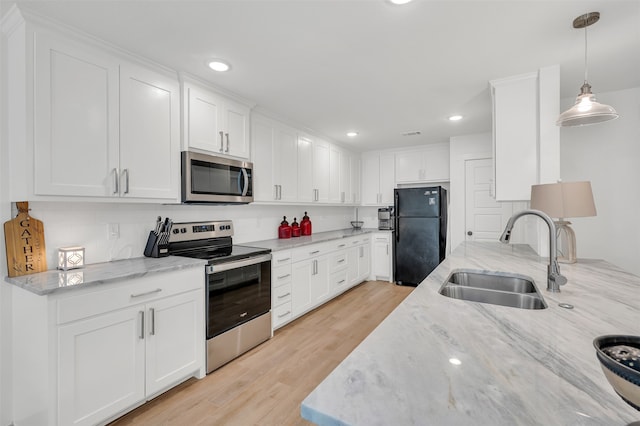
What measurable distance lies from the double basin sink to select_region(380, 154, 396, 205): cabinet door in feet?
11.4

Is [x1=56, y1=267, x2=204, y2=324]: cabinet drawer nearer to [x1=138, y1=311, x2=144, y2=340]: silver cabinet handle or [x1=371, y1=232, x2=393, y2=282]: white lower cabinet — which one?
[x1=138, y1=311, x2=144, y2=340]: silver cabinet handle

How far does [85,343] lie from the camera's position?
1562mm

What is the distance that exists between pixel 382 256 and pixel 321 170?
1.88m

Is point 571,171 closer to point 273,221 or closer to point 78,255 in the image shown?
point 273,221

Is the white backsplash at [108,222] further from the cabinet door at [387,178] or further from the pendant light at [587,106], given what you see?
the pendant light at [587,106]

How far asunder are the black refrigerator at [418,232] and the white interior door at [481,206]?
0.37 m

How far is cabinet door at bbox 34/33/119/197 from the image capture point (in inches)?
65.0

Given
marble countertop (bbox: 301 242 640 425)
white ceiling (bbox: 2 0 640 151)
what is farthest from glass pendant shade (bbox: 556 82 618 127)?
marble countertop (bbox: 301 242 640 425)

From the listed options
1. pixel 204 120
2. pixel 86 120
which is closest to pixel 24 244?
pixel 86 120

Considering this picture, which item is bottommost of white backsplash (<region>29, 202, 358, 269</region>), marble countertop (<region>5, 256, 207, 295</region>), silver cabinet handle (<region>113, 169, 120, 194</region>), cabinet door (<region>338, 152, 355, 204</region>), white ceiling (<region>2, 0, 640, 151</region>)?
marble countertop (<region>5, 256, 207, 295</region>)

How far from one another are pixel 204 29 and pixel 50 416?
230 centimetres

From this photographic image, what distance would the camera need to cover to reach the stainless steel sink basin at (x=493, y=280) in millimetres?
1710

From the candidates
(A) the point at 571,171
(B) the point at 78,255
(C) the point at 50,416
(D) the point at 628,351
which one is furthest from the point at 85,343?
(A) the point at 571,171

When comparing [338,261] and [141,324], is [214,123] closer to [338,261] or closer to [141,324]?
[141,324]
